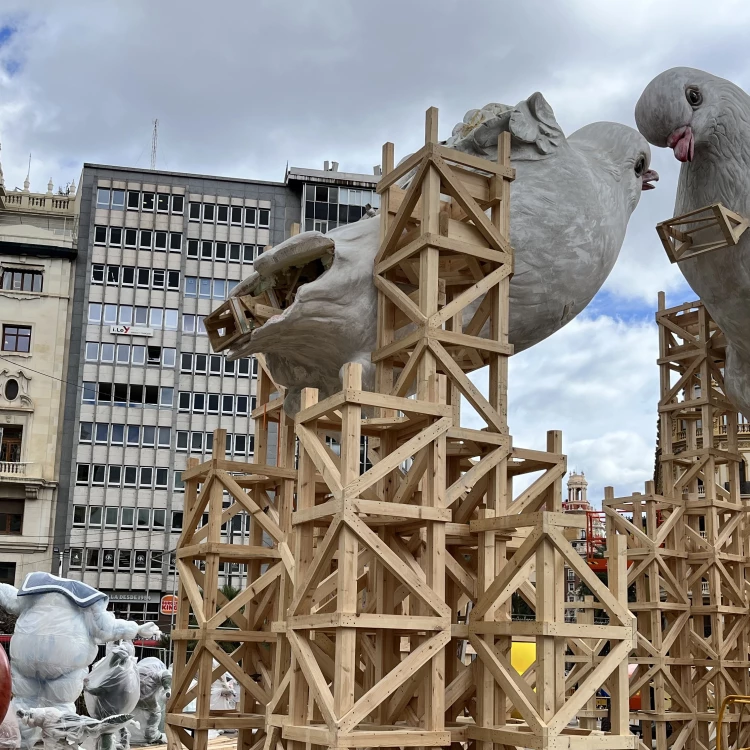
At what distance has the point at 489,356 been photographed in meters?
9.70

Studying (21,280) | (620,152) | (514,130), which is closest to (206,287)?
(21,280)

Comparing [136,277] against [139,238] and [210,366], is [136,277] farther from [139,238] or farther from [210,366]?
[210,366]

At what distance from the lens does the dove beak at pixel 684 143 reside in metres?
10.8

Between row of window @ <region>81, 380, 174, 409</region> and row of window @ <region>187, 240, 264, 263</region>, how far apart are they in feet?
22.6

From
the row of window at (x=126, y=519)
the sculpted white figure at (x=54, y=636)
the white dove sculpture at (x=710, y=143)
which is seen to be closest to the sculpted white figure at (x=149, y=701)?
the sculpted white figure at (x=54, y=636)

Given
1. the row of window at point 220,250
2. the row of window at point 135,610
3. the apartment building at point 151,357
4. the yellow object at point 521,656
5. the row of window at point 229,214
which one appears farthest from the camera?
the row of window at point 229,214

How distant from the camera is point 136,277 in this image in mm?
50688

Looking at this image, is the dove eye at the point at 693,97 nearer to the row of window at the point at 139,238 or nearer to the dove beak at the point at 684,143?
the dove beak at the point at 684,143

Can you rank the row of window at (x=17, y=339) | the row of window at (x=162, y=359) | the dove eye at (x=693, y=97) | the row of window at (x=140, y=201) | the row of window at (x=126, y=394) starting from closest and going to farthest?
the dove eye at (x=693, y=97), the row of window at (x=17, y=339), the row of window at (x=126, y=394), the row of window at (x=162, y=359), the row of window at (x=140, y=201)

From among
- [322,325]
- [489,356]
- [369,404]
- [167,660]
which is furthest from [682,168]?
[167,660]

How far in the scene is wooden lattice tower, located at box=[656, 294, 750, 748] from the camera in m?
17.4

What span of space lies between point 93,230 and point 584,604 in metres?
40.9

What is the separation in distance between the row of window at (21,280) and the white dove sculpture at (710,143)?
42066 millimetres

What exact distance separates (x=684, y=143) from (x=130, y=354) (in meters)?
41.7
